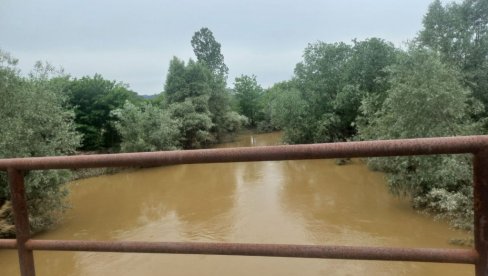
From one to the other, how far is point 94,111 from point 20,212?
66.4ft

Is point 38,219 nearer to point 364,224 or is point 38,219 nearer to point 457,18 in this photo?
point 364,224

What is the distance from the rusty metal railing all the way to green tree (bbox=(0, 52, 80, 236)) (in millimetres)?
7441

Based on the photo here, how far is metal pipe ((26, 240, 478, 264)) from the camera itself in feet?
3.36

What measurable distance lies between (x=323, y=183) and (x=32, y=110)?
873 centimetres

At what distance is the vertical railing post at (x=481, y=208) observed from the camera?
0.95 m

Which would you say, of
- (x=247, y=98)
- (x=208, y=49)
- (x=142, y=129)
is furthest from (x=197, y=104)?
(x=208, y=49)

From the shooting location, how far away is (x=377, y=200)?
9.91m

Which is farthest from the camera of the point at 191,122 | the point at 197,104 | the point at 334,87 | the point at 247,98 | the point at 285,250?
the point at 247,98

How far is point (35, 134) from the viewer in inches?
346

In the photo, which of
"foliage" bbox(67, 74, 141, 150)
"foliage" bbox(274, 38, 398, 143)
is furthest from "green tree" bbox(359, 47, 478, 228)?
"foliage" bbox(67, 74, 141, 150)

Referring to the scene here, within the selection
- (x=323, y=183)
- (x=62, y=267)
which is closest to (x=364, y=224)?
(x=323, y=183)

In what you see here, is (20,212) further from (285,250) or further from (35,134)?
(35,134)

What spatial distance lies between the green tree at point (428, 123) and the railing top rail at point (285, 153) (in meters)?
7.17

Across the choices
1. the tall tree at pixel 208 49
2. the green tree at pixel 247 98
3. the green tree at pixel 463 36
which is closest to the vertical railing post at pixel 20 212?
the green tree at pixel 463 36
